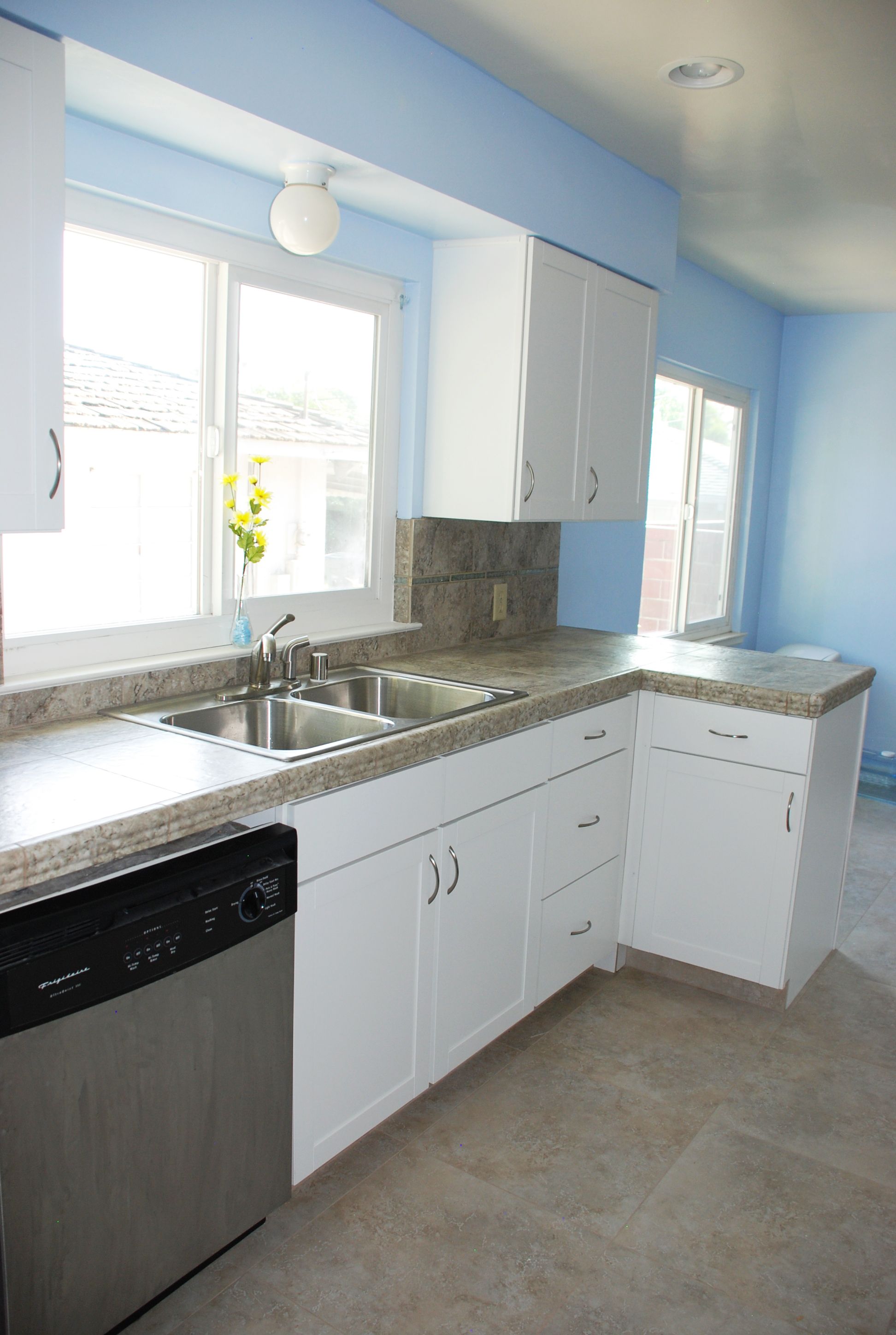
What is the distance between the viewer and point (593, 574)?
413 centimetres

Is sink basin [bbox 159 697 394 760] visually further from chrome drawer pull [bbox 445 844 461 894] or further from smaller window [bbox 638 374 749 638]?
smaller window [bbox 638 374 749 638]

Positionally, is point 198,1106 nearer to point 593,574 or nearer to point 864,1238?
point 864,1238

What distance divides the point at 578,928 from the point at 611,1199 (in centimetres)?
83

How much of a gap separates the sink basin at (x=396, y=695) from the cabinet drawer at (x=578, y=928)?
576 mm

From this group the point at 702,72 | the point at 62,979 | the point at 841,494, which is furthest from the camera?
the point at 841,494

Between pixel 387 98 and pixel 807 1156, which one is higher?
pixel 387 98

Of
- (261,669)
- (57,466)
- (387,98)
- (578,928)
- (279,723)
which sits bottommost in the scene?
(578,928)

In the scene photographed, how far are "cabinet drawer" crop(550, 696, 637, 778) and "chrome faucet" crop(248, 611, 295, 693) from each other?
715 mm

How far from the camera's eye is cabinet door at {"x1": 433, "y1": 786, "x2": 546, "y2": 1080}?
2.27 meters

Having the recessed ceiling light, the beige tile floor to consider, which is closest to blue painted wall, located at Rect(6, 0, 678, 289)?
the recessed ceiling light

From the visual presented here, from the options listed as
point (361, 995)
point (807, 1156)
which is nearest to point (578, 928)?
point (807, 1156)

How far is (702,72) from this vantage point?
2445 millimetres

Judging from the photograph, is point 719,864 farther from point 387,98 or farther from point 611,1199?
point 387,98

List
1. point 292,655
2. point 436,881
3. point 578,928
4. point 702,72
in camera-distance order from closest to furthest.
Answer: point 436,881
point 702,72
point 292,655
point 578,928
